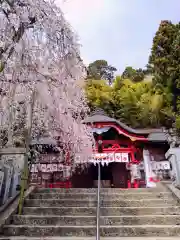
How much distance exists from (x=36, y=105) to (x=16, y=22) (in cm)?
346

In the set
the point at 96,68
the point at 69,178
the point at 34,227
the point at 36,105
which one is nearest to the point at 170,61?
the point at 69,178

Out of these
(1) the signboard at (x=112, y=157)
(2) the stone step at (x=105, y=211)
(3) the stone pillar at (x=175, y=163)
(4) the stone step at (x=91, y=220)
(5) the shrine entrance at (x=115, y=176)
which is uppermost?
(1) the signboard at (x=112, y=157)

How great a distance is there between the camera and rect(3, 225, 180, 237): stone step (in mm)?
4391

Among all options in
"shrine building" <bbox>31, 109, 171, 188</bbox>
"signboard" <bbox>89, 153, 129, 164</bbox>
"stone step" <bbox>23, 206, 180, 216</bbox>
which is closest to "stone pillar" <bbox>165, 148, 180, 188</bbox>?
"stone step" <bbox>23, 206, 180, 216</bbox>

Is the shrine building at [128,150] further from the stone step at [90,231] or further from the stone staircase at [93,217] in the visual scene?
the stone step at [90,231]

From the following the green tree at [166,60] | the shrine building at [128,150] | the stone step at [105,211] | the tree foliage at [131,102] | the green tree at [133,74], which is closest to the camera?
the stone step at [105,211]

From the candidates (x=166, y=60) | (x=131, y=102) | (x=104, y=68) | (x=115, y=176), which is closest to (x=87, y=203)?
(x=115, y=176)

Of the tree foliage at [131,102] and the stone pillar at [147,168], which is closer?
the stone pillar at [147,168]

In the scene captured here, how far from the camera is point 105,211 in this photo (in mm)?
5211

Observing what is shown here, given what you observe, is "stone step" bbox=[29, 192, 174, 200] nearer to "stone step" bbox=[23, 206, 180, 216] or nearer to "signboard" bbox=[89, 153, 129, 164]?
"stone step" bbox=[23, 206, 180, 216]

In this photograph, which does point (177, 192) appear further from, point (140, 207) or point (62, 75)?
point (62, 75)

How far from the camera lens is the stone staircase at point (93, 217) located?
4395 mm

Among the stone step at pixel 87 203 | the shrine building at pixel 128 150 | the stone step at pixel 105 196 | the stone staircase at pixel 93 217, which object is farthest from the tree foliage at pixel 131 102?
the stone staircase at pixel 93 217

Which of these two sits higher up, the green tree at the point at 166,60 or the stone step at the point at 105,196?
the green tree at the point at 166,60
